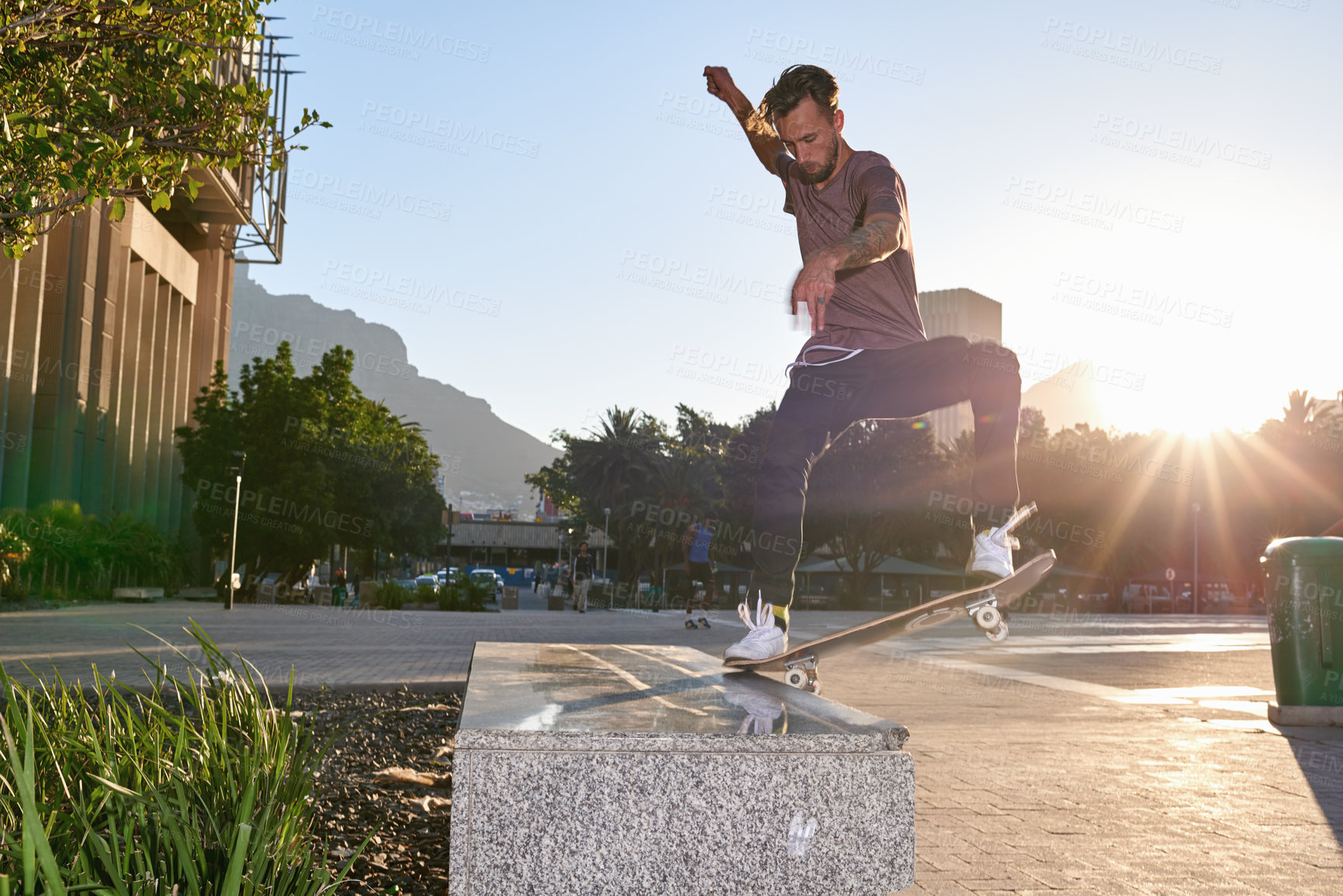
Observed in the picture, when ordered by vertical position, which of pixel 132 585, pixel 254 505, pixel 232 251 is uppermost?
pixel 232 251

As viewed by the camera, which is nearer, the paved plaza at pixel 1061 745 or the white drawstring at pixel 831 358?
the paved plaza at pixel 1061 745

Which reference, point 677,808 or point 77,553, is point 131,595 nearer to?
point 77,553

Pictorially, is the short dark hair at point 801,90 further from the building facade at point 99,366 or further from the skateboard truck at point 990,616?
the building facade at point 99,366

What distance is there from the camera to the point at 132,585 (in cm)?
2855

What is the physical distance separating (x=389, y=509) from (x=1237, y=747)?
36382mm

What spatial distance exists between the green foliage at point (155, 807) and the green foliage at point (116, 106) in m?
2.40

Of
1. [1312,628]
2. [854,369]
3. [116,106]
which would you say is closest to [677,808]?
[854,369]

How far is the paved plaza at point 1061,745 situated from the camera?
327 cm

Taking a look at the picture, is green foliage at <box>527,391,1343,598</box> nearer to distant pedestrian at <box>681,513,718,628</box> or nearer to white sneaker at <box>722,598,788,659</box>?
distant pedestrian at <box>681,513,718,628</box>

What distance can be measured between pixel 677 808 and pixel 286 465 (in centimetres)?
3333

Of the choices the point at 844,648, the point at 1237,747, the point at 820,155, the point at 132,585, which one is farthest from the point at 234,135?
the point at 132,585

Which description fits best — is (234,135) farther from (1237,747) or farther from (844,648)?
(1237,747)

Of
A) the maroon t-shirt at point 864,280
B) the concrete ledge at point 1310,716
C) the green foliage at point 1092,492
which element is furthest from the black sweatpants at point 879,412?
the green foliage at point 1092,492

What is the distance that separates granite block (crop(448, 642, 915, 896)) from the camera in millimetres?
2080
